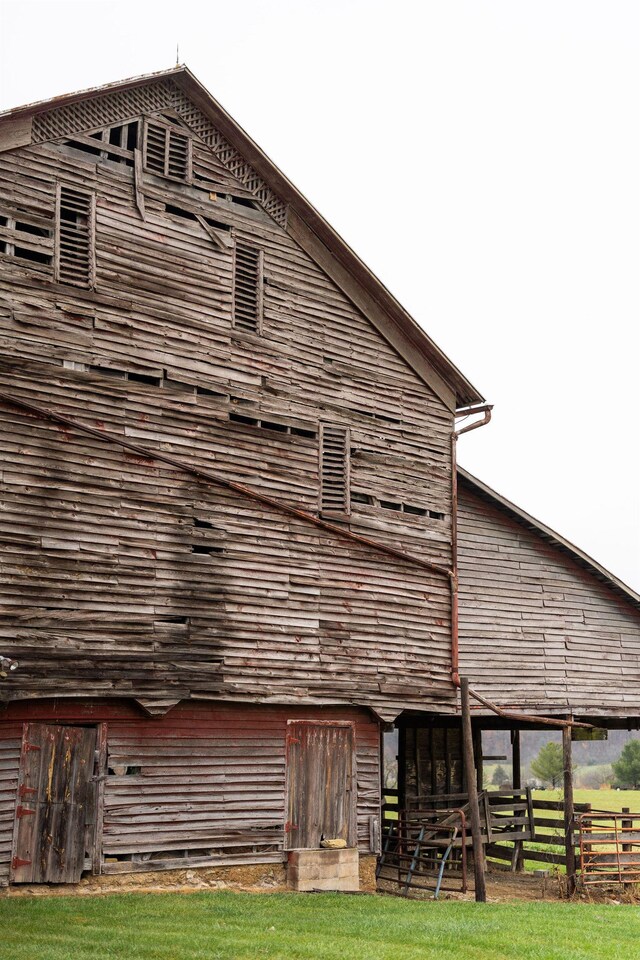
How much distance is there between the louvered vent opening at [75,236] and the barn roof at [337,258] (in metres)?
1.57

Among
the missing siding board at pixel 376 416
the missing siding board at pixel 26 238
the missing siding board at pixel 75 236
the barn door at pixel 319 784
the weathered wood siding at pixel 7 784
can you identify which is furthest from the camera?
the missing siding board at pixel 376 416

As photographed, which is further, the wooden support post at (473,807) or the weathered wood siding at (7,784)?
the wooden support post at (473,807)

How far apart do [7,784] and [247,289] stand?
31.0 feet

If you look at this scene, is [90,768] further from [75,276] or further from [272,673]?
[75,276]

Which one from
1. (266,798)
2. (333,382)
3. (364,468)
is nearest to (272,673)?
(266,798)

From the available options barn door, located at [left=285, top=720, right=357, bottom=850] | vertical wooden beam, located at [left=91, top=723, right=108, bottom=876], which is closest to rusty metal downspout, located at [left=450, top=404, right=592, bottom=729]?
barn door, located at [left=285, top=720, right=357, bottom=850]

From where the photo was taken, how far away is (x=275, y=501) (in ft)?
58.6

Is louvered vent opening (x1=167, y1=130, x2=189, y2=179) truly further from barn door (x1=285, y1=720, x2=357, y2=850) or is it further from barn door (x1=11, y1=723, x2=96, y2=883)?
barn door (x1=285, y1=720, x2=357, y2=850)

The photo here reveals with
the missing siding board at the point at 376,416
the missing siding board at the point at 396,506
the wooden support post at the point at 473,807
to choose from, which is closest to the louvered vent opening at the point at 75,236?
the missing siding board at the point at 376,416

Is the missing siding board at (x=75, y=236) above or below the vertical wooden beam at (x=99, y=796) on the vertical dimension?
above

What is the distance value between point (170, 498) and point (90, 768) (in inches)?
173

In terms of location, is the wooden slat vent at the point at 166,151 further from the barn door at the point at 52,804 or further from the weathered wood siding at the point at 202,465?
the barn door at the point at 52,804

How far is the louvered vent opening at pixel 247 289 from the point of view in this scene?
18.5m

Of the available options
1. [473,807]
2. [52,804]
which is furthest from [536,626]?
[52,804]
